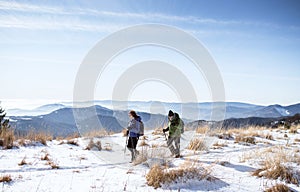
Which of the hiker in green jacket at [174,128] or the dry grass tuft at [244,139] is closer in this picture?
the hiker in green jacket at [174,128]

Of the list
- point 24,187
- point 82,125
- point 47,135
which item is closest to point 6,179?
point 24,187

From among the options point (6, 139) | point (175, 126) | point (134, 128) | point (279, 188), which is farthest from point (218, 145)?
point (6, 139)

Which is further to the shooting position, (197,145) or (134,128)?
(197,145)

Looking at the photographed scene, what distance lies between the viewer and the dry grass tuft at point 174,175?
6145 millimetres

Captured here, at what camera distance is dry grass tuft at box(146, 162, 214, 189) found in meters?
6.15

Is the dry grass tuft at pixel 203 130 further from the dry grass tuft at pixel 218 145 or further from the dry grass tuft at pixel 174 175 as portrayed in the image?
the dry grass tuft at pixel 174 175

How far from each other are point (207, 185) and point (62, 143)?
24.7 ft

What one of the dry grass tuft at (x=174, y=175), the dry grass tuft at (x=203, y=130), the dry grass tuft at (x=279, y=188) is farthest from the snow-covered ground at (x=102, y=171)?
the dry grass tuft at (x=203, y=130)

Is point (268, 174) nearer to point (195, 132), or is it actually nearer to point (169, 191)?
point (169, 191)

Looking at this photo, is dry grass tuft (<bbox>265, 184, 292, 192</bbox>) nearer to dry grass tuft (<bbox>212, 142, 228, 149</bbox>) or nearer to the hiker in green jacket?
the hiker in green jacket

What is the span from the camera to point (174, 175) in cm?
641

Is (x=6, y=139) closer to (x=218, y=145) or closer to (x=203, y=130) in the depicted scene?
(x=218, y=145)

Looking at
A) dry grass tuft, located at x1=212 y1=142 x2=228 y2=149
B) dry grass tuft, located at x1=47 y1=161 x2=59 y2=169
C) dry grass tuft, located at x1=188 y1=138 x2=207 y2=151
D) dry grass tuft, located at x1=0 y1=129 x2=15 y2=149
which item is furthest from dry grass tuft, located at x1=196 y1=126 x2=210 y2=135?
dry grass tuft, located at x1=0 y1=129 x2=15 y2=149

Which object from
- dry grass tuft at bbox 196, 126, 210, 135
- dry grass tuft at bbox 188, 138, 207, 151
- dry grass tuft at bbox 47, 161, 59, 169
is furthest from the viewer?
dry grass tuft at bbox 196, 126, 210, 135
